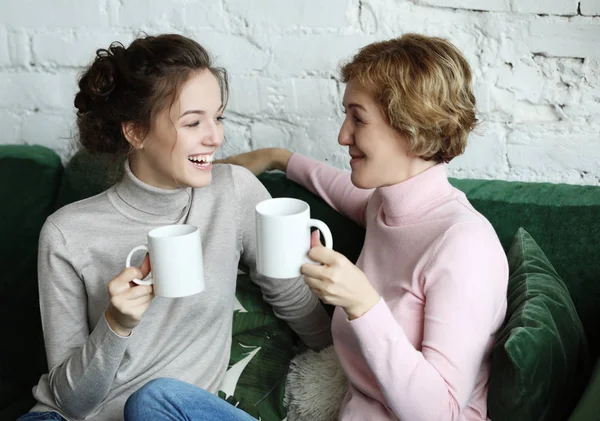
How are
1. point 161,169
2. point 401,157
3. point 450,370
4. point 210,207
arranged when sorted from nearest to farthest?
point 450,370 → point 401,157 → point 161,169 → point 210,207

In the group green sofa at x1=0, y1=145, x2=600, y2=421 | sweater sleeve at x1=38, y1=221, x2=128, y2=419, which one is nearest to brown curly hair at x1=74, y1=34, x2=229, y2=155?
green sofa at x1=0, y1=145, x2=600, y2=421

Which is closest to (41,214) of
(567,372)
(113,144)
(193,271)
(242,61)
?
(113,144)

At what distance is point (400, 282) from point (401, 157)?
0.71ft

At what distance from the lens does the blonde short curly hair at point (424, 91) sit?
1284 mm

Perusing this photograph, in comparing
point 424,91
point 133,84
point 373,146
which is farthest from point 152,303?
point 424,91

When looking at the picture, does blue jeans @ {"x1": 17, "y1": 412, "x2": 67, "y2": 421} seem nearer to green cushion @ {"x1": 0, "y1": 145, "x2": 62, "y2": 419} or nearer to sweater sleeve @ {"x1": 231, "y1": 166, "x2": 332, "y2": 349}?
green cushion @ {"x1": 0, "y1": 145, "x2": 62, "y2": 419}

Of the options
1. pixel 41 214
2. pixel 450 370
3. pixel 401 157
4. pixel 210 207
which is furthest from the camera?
pixel 41 214

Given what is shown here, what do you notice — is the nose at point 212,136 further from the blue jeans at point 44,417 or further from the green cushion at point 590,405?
the green cushion at point 590,405

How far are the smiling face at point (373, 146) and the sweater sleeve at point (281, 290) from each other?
0.32 metres

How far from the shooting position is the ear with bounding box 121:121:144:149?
4.84 ft

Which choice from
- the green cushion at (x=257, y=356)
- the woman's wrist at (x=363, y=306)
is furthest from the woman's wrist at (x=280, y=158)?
the woman's wrist at (x=363, y=306)

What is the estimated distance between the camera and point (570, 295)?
1.52 meters

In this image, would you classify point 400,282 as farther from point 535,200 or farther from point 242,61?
point 242,61

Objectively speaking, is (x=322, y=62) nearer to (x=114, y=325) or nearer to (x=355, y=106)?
(x=355, y=106)
